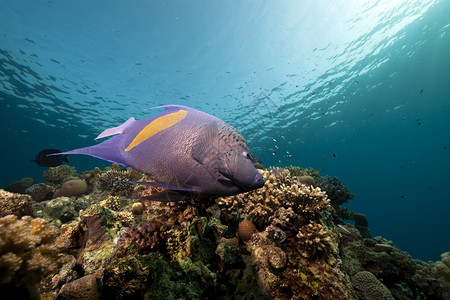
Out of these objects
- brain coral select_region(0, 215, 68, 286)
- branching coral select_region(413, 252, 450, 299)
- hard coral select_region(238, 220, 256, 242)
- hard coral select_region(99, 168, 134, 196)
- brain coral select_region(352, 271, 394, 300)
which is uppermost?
branching coral select_region(413, 252, 450, 299)

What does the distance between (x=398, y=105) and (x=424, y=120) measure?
2080 cm

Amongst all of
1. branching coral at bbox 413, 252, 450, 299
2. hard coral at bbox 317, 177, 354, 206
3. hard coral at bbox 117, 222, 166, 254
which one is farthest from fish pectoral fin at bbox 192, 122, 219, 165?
Answer: hard coral at bbox 317, 177, 354, 206

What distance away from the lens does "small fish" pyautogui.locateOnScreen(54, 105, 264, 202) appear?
785 mm

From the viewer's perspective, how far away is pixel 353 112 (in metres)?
35.8

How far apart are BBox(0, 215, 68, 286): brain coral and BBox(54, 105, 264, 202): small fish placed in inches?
38.6

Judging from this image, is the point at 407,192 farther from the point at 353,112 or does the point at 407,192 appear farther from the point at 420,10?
the point at 420,10

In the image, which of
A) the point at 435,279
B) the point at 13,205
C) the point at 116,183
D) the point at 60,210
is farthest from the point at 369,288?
the point at 13,205

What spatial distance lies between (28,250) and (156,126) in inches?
59.3

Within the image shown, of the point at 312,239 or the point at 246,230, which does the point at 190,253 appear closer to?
the point at 246,230

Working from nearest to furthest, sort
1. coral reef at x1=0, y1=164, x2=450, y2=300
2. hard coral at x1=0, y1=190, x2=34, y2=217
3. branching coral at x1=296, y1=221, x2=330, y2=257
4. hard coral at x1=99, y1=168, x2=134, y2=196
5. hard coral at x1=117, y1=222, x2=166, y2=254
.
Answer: coral reef at x1=0, y1=164, x2=450, y2=300, hard coral at x1=117, y1=222, x2=166, y2=254, branching coral at x1=296, y1=221, x2=330, y2=257, hard coral at x1=0, y1=190, x2=34, y2=217, hard coral at x1=99, y1=168, x2=134, y2=196

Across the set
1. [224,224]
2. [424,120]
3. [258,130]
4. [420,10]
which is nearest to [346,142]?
[424,120]

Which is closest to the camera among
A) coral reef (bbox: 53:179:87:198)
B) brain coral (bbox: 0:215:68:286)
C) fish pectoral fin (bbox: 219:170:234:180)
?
fish pectoral fin (bbox: 219:170:234:180)

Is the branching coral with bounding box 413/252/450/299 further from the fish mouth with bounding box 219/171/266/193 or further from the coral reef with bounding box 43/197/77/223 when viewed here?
the coral reef with bounding box 43/197/77/223

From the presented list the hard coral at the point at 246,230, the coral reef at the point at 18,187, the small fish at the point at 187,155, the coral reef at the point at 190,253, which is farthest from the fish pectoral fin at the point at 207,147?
the coral reef at the point at 18,187
